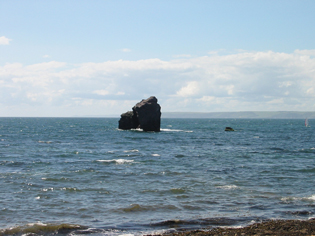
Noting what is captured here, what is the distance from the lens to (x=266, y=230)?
13.2 m

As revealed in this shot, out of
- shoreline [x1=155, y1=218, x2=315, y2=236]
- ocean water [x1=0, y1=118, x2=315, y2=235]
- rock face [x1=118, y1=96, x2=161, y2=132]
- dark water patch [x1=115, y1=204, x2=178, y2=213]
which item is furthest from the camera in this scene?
rock face [x1=118, y1=96, x2=161, y2=132]

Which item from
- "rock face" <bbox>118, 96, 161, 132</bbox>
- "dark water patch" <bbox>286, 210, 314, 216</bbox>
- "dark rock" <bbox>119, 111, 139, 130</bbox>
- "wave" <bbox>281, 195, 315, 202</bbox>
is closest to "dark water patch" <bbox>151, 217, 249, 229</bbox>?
"dark water patch" <bbox>286, 210, 314, 216</bbox>

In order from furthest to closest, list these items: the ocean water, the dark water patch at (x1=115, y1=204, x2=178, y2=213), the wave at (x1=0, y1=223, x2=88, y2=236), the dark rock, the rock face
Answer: the dark rock < the rock face < the dark water patch at (x1=115, y1=204, x2=178, y2=213) < the ocean water < the wave at (x1=0, y1=223, x2=88, y2=236)

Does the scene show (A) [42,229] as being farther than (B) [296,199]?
No

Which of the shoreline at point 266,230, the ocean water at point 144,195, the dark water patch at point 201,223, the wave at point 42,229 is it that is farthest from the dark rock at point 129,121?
the shoreline at point 266,230

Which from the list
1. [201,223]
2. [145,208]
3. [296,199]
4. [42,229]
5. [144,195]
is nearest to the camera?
[42,229]

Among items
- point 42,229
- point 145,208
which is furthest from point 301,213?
point 42,229

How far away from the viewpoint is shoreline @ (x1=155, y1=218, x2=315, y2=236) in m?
12.7

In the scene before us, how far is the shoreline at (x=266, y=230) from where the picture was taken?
12.7m

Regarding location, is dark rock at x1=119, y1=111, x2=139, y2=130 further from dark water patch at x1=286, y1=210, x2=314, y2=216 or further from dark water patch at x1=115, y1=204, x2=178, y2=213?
dark water patch at x1=286, y1=210, x2=314, y2=216

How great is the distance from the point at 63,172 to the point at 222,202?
14716mm

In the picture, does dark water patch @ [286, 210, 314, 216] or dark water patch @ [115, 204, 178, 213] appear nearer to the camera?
dark water patch @ [286, 210, 314, 216]

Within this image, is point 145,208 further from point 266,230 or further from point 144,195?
point 266,230

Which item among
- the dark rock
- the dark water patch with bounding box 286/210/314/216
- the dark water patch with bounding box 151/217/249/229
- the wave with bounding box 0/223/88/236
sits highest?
the dark rock
